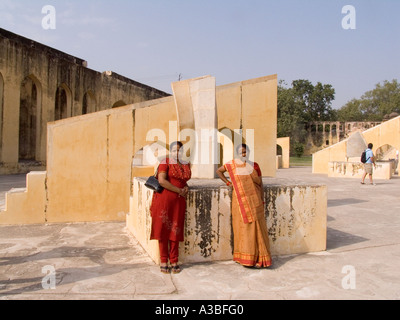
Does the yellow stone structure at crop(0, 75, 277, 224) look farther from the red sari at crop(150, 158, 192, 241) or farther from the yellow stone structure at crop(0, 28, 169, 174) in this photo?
the yellow stone structure at crop(0, 28, 169, 174)

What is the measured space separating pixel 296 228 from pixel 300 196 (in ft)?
1.26

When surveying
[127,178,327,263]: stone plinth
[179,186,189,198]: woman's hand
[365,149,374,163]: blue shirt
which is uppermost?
[365,149,374,163]: blue shirt

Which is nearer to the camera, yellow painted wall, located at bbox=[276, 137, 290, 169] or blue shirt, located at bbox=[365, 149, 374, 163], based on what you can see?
blue shirt, located at bbox=[365, 149, 374, 163]

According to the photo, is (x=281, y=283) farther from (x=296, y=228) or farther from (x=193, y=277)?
(x=296, y=228)

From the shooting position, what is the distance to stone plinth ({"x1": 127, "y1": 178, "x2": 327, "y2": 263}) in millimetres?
3924

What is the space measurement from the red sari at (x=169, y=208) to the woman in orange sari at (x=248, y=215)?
22.7 inches

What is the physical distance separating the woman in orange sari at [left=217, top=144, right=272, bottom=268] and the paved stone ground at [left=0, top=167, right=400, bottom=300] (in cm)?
13

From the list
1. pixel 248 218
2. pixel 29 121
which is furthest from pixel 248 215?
pixel 29 121

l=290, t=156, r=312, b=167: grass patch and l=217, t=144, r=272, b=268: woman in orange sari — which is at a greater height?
l=290, t=156, r=312, b=167: grass patch

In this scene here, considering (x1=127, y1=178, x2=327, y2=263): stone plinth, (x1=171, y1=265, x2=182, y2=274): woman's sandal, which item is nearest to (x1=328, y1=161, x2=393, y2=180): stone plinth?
(x1=127, y1=178, x2=327, y2=263): stone plinth

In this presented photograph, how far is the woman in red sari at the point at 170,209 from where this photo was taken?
3.59 meters

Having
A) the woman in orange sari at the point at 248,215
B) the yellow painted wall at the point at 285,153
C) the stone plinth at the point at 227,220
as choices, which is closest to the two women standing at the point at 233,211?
the woman in orange sari at the point at 248,215

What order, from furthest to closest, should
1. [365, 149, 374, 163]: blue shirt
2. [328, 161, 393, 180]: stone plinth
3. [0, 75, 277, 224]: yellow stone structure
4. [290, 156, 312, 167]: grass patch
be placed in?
[290, 156, 312, 167]: grass patch → [328, 161, 393, 180]: stone plinth → [365, 149, 374, 163]: blue shirt → [0, 75, 277, 224]: yellow stone structure

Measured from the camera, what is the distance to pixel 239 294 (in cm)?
303
